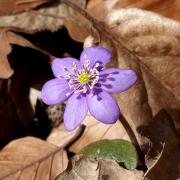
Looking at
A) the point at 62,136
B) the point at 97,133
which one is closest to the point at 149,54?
the point at 97,133

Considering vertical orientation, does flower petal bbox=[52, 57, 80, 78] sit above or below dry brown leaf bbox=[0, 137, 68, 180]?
above

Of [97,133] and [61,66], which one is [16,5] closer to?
[61,66]

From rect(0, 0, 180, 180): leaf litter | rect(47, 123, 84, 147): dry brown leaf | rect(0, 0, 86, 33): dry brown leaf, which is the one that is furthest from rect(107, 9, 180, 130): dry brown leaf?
rect(0, 0, 86, 33): dry brown leaf

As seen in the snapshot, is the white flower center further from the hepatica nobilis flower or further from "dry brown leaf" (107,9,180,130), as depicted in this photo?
"dry brown leaf" (107,9,180,130)

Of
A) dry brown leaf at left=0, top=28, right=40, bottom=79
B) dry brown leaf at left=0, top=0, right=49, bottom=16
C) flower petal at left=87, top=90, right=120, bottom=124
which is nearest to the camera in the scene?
flower petal at left=87, top=90, right=120, bottom=124

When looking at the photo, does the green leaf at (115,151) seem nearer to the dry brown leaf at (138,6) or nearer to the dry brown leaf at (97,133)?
the dry brown leaf at (97,133)

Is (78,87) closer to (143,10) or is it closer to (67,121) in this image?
(67,121)

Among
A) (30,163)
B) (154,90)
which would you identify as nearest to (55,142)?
(30,163)

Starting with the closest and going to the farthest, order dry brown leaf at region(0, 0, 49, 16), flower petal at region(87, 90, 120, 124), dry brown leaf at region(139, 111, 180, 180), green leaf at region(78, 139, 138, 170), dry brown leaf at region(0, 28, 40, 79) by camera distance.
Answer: flower petal at region(87, 90, 120, 124) → dry brown leaf at region(139, 111, 180, 180) → green leaf at region(78, 139, 138, 170) → dry brown leaf at region(0, 28, 40, 79) → dry brown leaf at region(0, 0, 49, 16)
